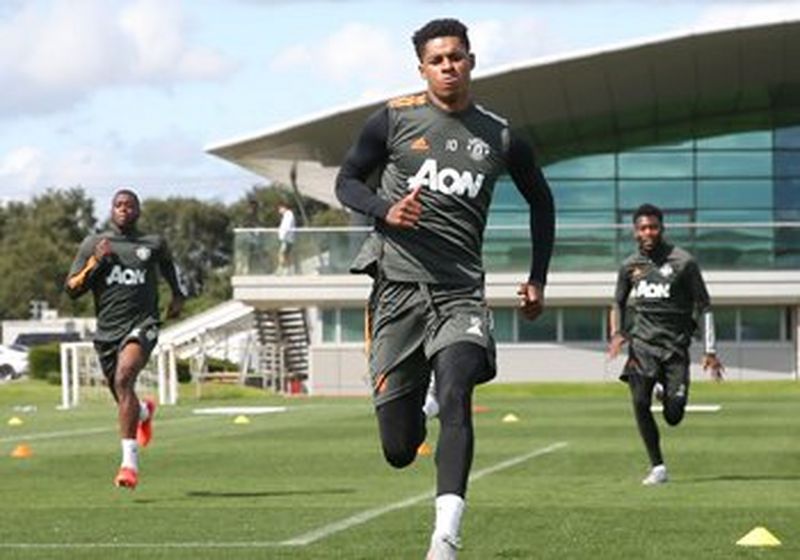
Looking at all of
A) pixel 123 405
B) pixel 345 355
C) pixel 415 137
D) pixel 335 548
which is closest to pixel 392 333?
pixel 415 137

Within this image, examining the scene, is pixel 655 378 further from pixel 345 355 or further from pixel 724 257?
pixel 345 355

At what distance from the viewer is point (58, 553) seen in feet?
35.6

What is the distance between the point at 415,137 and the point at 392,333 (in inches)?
31.7

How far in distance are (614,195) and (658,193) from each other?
1.18m

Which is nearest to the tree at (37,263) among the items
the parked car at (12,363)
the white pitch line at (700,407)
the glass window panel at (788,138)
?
the parked car at (12,363)

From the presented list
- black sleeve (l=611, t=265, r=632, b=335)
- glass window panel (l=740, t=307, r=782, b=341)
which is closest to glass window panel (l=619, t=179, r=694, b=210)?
glass window panel (l=740, t=307, r=782, b=341)

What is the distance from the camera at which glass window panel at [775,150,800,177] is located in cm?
5972

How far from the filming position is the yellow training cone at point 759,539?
10.9m

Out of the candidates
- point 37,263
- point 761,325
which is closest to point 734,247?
point 761,325

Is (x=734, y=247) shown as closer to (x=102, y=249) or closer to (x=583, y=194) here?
(x=583, y=194)

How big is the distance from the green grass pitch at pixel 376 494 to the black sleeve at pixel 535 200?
5.36 ft

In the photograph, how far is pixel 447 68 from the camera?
9250mm

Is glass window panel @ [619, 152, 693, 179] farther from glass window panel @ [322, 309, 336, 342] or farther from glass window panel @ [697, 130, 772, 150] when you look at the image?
glass window panel @ [322, 309, 336, 342]

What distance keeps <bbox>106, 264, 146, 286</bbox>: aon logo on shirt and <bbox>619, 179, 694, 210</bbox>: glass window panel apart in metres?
45.1
